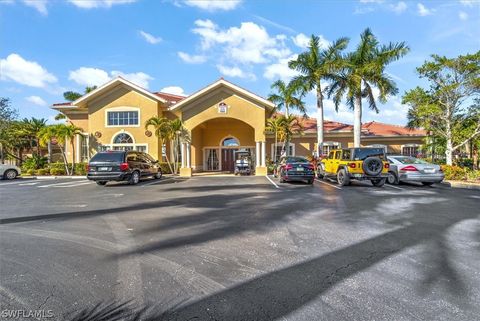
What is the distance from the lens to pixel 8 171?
2080cm

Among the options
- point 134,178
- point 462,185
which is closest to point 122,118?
point 134,178

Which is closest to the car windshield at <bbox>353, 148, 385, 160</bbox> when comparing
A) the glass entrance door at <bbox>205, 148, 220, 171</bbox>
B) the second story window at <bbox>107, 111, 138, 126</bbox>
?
the glass entrance door at <bbox>205, 148, 220, 171</bbox>

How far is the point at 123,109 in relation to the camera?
24.5 meters

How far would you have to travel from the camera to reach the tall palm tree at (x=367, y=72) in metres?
20.7

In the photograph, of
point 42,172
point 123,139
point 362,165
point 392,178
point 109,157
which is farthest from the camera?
point 123,139

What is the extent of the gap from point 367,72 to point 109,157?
1781 centimetres

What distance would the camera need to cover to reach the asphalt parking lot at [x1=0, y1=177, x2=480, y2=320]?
3072mm

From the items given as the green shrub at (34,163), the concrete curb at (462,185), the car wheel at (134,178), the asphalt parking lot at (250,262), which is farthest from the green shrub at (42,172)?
the concrete curb at (462,185)

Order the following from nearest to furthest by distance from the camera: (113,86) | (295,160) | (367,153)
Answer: (367,153) → (295,160) → (113,86)

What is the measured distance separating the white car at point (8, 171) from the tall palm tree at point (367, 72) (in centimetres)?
2444

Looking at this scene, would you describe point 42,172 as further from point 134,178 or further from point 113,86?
point 134,178

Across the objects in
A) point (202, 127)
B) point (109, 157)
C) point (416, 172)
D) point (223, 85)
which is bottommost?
point (416, 172)

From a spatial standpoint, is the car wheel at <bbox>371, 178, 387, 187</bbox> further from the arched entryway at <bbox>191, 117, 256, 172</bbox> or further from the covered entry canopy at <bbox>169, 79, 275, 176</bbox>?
the arched entryway at <bbox>191, 117, 256, 172</bbox>

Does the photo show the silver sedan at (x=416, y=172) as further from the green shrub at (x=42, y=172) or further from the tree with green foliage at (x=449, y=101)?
the green shrub at (x=42, y=172)
